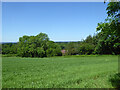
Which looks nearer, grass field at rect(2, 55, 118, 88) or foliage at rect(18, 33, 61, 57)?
grass field at rect(2, 55, 118, 88)

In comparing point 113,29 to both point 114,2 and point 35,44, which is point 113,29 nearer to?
point 114,2

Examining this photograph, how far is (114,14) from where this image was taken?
531 centimetres

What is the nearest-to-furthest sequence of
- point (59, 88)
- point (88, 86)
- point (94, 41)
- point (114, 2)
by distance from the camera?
point (114, 2) → point (59, 88) → point (88, 86) → point (94, 41)

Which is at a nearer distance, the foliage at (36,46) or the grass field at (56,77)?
the grass field at (56,77)

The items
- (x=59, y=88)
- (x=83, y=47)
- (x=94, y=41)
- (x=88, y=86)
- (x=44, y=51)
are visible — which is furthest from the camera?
(x=94, y=41)

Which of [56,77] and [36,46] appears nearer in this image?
[56,77]

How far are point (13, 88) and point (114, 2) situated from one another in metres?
6.30

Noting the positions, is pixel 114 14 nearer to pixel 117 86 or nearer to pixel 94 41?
pixel 117 86

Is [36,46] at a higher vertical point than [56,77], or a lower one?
higher

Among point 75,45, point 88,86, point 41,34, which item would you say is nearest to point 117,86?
point 88,86

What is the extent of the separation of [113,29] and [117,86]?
129 inches

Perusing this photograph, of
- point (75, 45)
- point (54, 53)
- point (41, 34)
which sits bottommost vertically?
point (54, 53)

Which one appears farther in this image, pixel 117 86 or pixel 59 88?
pixel 117 86

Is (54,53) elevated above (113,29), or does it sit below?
below
